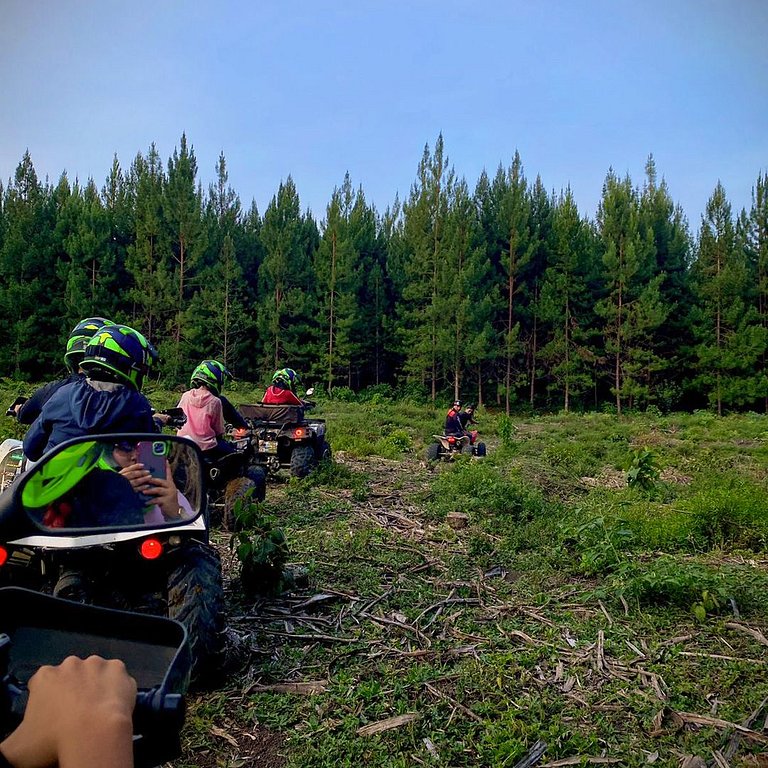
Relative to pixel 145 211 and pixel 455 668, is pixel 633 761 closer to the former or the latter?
pixel 455 668

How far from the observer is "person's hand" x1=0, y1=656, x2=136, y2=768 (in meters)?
1.03

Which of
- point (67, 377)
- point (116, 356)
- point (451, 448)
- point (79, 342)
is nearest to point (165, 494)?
point (116, 356)

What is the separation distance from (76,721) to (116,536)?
2067 millimetres

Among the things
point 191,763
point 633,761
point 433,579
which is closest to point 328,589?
point 433,579

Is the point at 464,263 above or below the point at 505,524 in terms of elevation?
above

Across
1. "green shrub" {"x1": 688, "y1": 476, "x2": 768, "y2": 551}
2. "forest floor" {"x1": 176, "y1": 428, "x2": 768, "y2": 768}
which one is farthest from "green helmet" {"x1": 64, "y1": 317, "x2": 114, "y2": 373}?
"green shrub" {"x1": 688, "y1": 476, "x2": 768, "y2": 551}

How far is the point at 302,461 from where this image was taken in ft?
32.2

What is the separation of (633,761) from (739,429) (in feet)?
74.8

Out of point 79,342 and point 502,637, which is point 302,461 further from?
point 502,637

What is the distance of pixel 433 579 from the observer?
5.42 metres

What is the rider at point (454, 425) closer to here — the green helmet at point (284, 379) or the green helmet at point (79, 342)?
the green helmet at point (284, 379)

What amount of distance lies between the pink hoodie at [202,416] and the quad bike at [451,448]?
7331 mm

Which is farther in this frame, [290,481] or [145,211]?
[145,211]

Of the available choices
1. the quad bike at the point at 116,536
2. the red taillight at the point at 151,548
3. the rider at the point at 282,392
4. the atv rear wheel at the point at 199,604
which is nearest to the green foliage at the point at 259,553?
the quad bike at the point at 116,536
